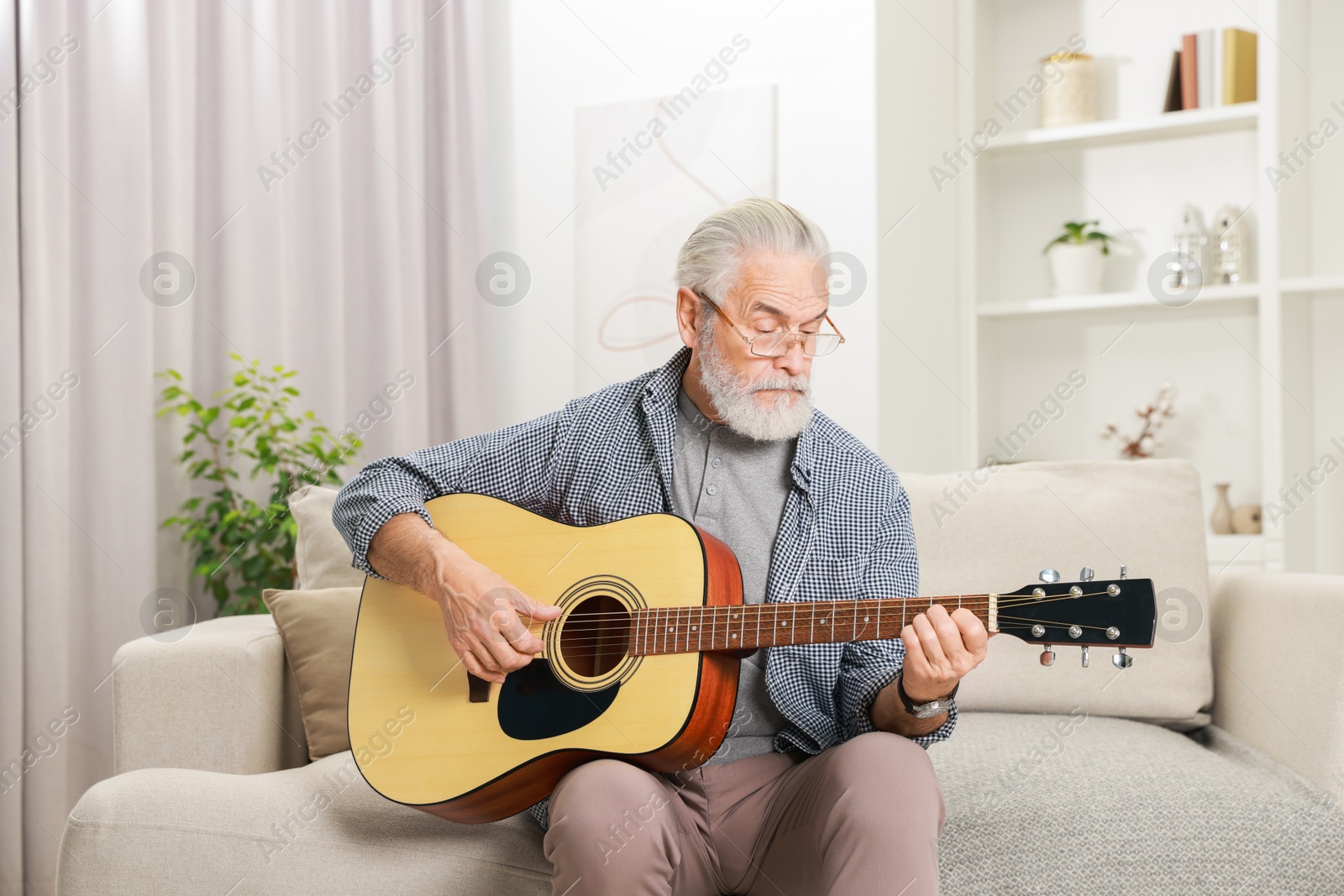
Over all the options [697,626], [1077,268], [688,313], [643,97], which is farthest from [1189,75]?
[697,626]

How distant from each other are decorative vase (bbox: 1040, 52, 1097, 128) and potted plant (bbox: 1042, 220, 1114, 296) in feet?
1.08

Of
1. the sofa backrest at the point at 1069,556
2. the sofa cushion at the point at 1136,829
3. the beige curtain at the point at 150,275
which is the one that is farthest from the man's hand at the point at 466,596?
the beige curtain at the point at 150,275

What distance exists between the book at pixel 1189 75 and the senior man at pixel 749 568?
226 centimetres

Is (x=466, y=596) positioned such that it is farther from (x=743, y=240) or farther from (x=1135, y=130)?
(x=1135, y=130)

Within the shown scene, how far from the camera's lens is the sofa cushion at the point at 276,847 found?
4.40 feet

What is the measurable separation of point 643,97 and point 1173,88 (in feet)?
5.24

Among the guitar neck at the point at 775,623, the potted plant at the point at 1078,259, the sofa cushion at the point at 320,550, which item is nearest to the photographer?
the guitar neck at the point at 775,623

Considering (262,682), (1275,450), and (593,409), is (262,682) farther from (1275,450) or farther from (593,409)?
(1275,450)

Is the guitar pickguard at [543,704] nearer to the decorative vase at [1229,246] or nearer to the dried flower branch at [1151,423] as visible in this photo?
the dried flower branch at [1151,423]

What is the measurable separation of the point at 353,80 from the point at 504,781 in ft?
8.01

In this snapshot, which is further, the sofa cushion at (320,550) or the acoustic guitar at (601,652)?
the sofa cushion at (320,550)

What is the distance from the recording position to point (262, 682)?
168 cm

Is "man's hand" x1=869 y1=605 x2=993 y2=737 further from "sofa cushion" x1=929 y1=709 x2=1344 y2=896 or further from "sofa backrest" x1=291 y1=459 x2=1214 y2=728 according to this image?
"sofa backrest" x1=291 y1=459 x2=1214 y2=728

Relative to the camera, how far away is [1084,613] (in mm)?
1145
